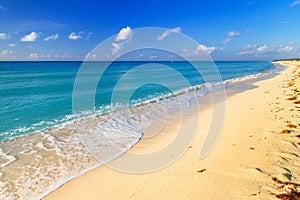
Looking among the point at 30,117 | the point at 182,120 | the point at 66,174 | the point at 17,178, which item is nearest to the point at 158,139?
the point at 182,120

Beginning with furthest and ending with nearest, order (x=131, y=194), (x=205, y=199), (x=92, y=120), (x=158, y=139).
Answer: (x=92, y=120)
(x=158, y=139)
(x=131, y=194)
(x=205, y=199)

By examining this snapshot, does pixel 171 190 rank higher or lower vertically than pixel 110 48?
lower

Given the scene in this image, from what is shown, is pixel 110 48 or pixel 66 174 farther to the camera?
pixel 110 48

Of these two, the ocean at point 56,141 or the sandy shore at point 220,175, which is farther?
the ocean at point 56,141

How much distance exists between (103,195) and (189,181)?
76.0 inches


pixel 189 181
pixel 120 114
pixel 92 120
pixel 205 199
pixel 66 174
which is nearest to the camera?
pixel 205 199

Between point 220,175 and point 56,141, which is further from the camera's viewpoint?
point 56,141

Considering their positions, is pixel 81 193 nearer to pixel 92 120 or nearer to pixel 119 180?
pixel 119 180

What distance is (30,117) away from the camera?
11852 millimetres

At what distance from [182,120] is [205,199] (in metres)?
6.49

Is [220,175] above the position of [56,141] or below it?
below

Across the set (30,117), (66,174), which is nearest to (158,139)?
(66,174)

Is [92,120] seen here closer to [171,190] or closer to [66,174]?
[66,174]

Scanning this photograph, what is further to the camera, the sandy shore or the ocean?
the ocean
